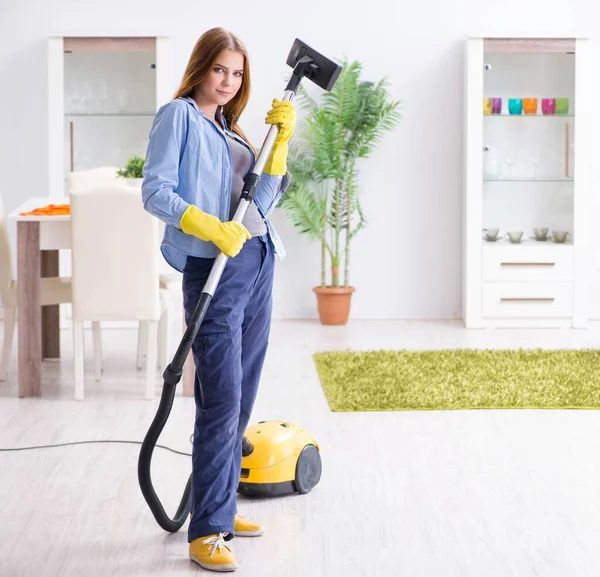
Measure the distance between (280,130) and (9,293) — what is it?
2.50 meters

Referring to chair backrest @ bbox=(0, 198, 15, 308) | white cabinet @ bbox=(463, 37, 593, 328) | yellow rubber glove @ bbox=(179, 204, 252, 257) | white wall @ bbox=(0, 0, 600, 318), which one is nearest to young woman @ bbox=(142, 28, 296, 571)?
yellow rubber glove @ bbox=(179, 204, 252, 257)

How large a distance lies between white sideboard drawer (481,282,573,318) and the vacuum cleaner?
3.18 metres

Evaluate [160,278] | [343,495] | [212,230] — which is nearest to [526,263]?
[160,278]

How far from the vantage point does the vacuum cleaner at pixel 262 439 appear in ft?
7.79

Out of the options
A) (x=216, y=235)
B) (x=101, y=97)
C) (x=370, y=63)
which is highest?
(x=370, y=63)

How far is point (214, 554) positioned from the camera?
8.32 ft

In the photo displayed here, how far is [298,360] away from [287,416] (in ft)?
3.63

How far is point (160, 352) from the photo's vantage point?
4859 millimetres

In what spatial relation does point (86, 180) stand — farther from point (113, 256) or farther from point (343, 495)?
point (343, 495)

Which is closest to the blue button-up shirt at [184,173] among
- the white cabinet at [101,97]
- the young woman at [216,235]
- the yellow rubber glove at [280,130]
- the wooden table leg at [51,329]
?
the young woman at [216,235]

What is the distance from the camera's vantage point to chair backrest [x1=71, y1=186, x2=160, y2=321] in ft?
13.7

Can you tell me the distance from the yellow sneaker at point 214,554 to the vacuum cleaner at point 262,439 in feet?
0.53

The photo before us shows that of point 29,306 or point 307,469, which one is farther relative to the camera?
point 29,306

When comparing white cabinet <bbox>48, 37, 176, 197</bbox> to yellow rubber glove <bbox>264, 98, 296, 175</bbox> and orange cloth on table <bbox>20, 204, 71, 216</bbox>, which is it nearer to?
orange cloth on table <bbox>20, 204, 71, 216</bbox>
